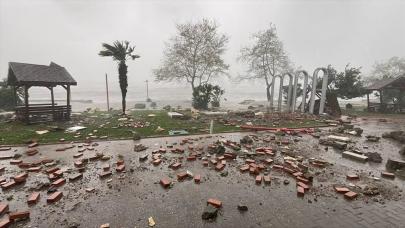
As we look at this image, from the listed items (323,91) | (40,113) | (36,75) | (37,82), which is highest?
(36,75)

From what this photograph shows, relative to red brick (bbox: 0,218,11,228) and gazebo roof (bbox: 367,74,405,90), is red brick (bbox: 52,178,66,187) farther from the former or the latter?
gazebo roof (bbox: 367,74,405,90)

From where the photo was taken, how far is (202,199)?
517 centimetres

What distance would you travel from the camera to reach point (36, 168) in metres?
6.89

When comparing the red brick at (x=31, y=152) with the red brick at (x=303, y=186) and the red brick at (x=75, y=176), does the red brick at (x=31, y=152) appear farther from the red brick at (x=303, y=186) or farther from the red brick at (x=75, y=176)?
the red brick at (x=303, y=186)

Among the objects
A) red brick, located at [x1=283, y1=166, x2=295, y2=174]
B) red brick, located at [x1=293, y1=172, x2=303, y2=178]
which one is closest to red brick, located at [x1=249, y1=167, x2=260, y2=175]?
red brick, located at [x1=283, y1=166, x2=295, y2=174]

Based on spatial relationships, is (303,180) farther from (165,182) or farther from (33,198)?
(33,198)

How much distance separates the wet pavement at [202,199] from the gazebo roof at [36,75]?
931cm

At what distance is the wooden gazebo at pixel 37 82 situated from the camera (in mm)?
14812

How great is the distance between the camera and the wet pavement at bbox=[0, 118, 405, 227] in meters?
4.35

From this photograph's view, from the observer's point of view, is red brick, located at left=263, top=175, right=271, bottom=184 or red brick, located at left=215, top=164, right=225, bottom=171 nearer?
red brick, located at left=263, top=175, right=271, bottom=184

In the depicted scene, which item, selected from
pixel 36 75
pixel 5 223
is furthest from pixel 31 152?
pixel 36 75

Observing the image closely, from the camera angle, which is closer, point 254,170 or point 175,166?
point 254,170

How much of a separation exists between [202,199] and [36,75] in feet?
51.4

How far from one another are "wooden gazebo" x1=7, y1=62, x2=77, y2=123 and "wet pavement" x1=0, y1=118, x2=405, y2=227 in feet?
28.6
